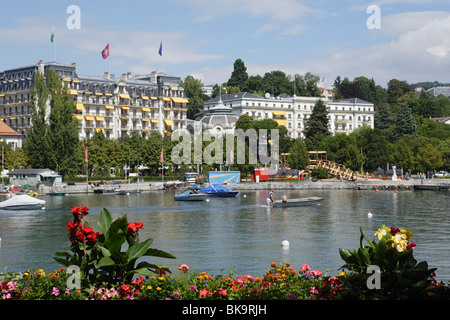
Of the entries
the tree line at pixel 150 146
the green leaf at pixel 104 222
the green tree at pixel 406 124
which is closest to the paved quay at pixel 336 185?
the tree line at pixel 150 146

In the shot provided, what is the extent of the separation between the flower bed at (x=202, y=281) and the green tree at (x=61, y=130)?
280 feet

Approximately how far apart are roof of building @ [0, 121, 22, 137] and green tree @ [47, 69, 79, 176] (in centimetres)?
3365

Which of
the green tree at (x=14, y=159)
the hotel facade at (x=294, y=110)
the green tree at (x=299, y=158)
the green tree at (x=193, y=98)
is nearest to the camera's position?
the green tree at (x=14, y=159)

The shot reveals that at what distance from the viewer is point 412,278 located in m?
14.0

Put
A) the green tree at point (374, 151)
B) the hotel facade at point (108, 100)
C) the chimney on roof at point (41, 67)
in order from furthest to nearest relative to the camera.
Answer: the hotel facade at point (108, 100) → the chimney on roof at point (41, 67) → the green tree at point (374, 151)

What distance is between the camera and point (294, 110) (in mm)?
180500

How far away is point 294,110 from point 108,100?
202 ft

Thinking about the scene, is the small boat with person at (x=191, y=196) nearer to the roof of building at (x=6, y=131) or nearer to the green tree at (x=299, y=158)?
the green tree at (x=299, y=158)

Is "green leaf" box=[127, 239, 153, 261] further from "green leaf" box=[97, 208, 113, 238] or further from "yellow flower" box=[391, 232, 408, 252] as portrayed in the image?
"yellow flower" box=[391, 232, 408, 252]

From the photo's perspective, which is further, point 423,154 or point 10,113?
point 10,113

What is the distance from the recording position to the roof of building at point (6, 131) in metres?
128
